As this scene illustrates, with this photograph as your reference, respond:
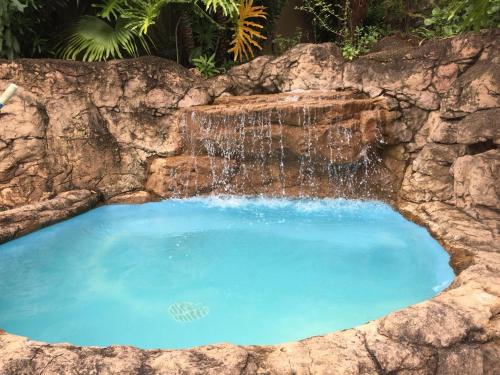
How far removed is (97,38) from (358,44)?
3.97 metres

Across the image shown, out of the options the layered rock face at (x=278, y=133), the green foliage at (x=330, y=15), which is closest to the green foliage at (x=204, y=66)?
the layered rock face at (x=278, y=133)

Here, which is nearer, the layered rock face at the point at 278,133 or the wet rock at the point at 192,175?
the layered rock face at the point at 278,133

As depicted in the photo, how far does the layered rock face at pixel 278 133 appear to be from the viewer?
4637 mm

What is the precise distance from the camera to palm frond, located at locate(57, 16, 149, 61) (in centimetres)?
629

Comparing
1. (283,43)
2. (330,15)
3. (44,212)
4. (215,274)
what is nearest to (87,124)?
(44,212)

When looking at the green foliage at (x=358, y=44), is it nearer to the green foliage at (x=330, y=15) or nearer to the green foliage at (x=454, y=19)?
the green foliage at (x=330, y=15)

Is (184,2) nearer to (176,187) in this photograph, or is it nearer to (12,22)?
(12,22)

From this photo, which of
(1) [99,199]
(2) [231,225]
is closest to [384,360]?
(2) [231,225]

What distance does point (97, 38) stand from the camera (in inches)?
251

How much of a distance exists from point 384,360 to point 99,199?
15.7 ft

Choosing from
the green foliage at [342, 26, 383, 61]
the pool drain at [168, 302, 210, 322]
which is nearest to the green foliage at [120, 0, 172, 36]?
the green foliage at [342, 26, 383, 61]

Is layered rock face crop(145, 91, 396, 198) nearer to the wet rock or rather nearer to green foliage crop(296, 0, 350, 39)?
the wet rock

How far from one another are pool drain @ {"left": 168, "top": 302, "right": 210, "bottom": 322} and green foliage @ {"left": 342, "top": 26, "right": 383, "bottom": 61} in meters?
4.45

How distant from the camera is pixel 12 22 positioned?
19.3 ft
